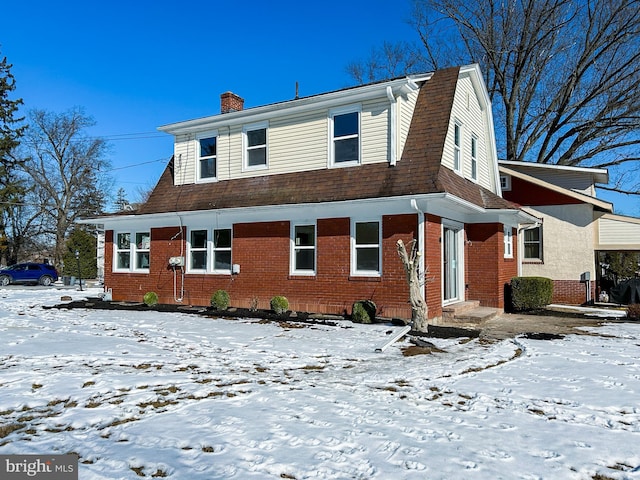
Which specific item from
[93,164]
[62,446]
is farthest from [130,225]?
[93,164]

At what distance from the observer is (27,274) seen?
98.1 ft

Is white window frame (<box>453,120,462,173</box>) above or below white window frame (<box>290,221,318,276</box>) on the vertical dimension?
above

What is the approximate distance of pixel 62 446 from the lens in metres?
3.91

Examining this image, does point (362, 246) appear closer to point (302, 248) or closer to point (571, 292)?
point (302, 248)

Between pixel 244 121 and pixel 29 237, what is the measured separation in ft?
122

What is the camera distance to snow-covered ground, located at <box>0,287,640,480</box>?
3.64 metres

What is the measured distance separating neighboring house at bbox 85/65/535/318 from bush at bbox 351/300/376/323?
0.35 metres

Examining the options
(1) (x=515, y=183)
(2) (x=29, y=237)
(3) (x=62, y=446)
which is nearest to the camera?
(3) (x=62, y=446)

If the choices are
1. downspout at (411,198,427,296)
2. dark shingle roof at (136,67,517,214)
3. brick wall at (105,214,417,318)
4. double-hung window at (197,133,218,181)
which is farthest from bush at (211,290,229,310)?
downspout at (411,198,427,296)

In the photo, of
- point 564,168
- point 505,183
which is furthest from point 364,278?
point 564,168

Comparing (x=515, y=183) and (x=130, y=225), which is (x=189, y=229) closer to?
(x=130, y=225)

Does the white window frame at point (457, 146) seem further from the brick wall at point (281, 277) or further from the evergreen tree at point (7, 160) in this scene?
the evergreen tree at point (7, 160)

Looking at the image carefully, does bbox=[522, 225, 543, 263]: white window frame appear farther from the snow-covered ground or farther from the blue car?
the blue car

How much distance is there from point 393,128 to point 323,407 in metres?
8.27
